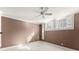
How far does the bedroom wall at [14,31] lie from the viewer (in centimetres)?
690

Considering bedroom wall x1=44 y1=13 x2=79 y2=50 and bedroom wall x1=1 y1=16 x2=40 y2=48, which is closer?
bedroom wall x1=44 y1=13 x2=79 y2=50

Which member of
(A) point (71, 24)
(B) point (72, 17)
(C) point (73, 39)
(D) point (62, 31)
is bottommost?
(C) point (73, 39)

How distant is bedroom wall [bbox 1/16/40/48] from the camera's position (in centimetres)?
690

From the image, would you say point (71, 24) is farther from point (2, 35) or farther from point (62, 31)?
point (2, 35)

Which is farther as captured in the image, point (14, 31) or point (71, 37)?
point (14, 31)

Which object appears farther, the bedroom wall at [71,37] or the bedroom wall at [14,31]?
the bedroom wall at [14,31]

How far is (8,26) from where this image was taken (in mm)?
7211

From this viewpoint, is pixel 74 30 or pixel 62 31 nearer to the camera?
pixel 74 30

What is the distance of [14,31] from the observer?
7.98 m

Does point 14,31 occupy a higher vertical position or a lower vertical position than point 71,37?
higher
